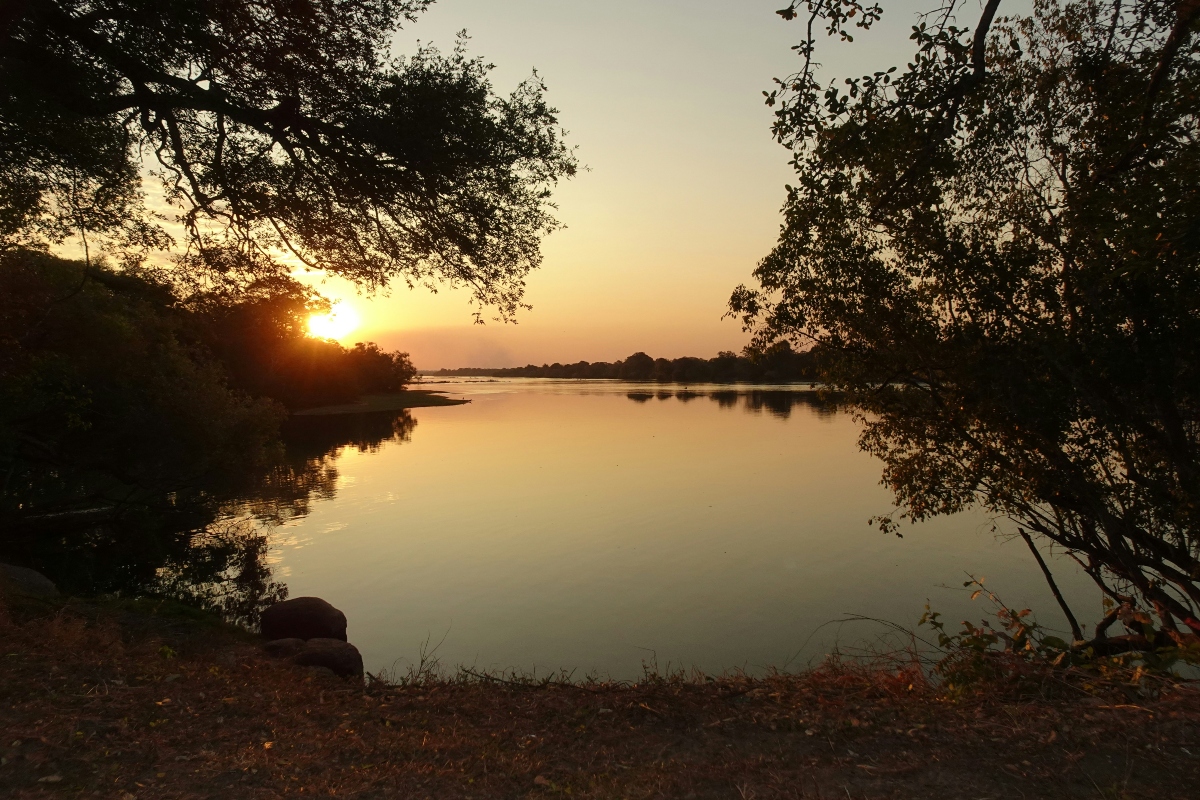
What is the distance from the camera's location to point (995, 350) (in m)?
9.55

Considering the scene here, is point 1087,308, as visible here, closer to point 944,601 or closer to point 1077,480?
point 1077,480

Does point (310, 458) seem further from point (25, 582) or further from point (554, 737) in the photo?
point (554, 737)

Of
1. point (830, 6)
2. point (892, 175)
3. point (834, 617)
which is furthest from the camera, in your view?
point (834, 617)

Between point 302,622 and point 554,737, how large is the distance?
7182 millimetres

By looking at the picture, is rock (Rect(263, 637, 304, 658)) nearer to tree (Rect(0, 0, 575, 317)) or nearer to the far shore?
tree (Rect(0, 0, 575, 317))

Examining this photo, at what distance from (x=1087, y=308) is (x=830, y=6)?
5115mm

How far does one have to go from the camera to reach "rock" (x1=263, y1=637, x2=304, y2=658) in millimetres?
10211

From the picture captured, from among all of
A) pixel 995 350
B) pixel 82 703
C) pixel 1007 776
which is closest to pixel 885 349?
pixel 995 350

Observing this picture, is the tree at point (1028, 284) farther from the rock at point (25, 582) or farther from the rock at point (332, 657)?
the rock at point (25, 582)

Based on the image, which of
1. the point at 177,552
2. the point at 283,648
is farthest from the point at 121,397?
the point at 283,648

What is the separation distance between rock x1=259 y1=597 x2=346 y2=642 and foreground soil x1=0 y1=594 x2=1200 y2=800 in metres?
3.99

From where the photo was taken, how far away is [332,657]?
1003cm

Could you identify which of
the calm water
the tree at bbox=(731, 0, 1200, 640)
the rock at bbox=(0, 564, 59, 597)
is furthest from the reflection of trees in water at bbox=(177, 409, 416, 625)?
the tree at bbox=(731, 0, 1200, 640)

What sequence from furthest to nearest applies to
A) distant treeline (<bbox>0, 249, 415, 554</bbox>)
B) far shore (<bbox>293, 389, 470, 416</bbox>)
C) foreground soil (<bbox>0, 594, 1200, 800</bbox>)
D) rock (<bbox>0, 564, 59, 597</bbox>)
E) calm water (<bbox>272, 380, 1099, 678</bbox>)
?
far shore (<bbox>293, 389, 470, 416</bbox>) → calm water (<bbox>272, 380, 1099, 678</bbox>) → distant treeline (<bbox>0, 249, 415, 554</bbox>) → rock (<bbox>0, 564, 59, 597</bbox>) → foreground soil (<bbox>0, 594, 1200, 800</bbox>)
